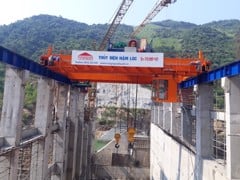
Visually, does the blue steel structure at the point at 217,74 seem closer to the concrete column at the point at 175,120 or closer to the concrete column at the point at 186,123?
the concrete column at the point at 186,123

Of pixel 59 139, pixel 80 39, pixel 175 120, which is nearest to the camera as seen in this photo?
pixel 59 139

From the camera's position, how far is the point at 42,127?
17859 mm

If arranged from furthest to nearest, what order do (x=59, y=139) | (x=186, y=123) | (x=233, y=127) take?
(x=59, y=139) → (x=186, y=123) → (x=233, y=127)

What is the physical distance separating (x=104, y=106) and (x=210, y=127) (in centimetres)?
6084

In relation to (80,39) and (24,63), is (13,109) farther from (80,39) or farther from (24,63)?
(80,39)

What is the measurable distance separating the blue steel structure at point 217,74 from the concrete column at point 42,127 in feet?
26.7

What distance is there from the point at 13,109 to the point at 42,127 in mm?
4696

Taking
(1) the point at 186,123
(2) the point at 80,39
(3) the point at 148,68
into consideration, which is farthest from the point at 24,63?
(2) the point at 80,39

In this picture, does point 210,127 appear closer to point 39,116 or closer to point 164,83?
point 164,83

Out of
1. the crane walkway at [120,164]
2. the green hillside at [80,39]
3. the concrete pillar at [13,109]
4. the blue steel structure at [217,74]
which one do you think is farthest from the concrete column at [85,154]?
the green hillside at [80,39]

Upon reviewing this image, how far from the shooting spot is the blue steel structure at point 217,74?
34.3 ft

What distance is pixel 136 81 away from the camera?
20.4m

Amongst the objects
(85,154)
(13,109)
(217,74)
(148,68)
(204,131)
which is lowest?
(85,154)

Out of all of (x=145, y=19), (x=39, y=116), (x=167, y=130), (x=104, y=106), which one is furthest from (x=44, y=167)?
(x=104, y=106)
